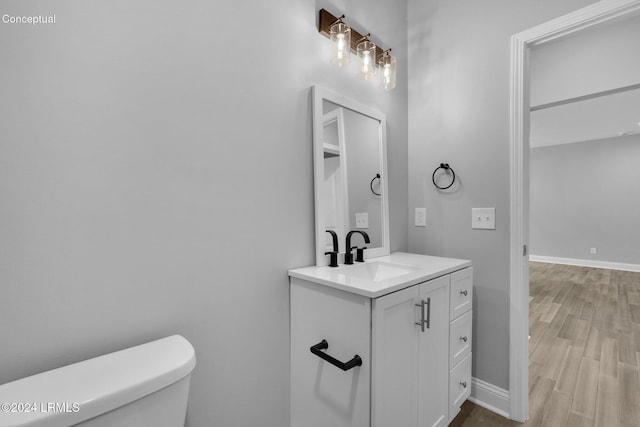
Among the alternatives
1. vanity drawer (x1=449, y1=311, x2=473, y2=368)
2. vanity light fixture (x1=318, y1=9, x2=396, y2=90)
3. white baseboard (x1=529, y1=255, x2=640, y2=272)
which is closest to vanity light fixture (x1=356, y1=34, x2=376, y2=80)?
vanity light fixture (x1=318, y1=9, x2=396, y2=90)

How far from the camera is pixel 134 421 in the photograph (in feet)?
2.16

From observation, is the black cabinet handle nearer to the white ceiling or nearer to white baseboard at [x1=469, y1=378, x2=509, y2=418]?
white baseboard at [x1=469, y1=378, x2=509, y2=418]

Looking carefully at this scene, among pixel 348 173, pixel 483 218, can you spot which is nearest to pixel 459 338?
pixel 483 218

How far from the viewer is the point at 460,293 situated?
1470mm

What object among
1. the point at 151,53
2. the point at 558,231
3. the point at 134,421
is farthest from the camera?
the point at 558,231

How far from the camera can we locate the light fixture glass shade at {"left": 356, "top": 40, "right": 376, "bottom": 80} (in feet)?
5.13

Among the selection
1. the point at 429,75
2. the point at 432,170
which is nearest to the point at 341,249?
the point at 432,170

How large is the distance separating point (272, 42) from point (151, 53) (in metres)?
0.55

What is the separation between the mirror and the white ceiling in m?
3.29

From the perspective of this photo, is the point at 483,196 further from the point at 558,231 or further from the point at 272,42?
the point at 558,231

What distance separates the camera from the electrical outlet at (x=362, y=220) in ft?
5.44

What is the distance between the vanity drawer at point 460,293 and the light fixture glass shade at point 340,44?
127 centimetres
